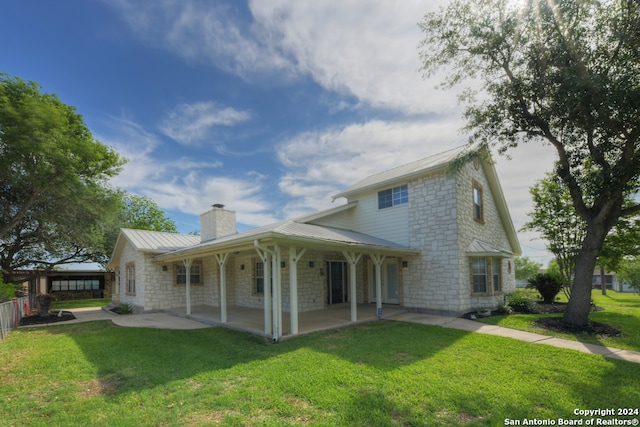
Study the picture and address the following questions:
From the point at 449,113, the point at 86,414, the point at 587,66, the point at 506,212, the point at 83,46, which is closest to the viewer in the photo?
the point at 86,414

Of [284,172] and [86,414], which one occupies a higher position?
[284,172]

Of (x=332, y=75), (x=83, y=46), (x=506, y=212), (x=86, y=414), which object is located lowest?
(x=86, y=414)

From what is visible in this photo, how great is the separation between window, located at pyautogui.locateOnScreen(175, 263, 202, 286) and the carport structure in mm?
346

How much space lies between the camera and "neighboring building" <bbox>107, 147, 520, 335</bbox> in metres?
10.4

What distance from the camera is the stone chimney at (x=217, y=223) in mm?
15266

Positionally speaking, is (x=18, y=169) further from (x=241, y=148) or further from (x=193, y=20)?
(x=193, y=20)

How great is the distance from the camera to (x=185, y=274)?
14.9m

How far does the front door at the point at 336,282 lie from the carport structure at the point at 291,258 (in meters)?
0.26

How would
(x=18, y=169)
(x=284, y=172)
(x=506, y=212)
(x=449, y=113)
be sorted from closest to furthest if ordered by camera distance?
(x=449, y=113)
(x=18, y=169)
(x=506, y=212)
(x=284, y=172)

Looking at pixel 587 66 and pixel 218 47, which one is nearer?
pixel 587 66

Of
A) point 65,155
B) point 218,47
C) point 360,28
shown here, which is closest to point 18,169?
point 65,155

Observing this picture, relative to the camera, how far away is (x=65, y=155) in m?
12.8

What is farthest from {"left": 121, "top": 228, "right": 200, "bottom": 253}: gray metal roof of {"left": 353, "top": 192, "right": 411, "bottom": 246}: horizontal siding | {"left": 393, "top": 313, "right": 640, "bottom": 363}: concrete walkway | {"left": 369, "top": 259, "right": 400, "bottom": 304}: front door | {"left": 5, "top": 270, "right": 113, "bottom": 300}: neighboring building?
{"left": 5, "top": 270, "right": 113, "bottom": 300}: neighboring building

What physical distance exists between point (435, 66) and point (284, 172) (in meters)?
9.89
